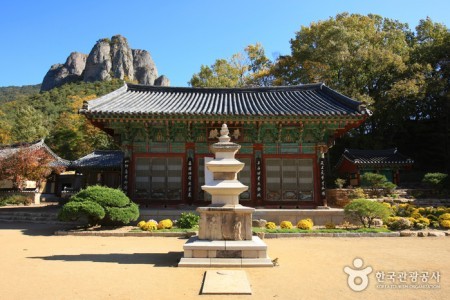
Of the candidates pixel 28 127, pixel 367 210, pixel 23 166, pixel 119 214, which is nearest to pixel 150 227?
pixel 119 214

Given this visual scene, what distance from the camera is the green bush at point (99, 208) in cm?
1252

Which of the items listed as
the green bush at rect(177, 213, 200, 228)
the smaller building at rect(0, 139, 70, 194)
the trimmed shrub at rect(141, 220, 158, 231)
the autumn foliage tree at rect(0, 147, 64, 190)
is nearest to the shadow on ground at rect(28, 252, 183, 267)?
the trimmed shrub at rect(141, 220, 158, 231)

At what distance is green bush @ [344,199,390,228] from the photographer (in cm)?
1327

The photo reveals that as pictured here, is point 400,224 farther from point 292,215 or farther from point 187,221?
point 187,221

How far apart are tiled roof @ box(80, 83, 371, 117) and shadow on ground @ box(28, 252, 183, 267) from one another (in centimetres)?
801

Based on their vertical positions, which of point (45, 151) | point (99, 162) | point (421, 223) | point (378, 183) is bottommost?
point (421, 223)

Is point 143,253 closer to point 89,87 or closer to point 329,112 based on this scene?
point 329,112

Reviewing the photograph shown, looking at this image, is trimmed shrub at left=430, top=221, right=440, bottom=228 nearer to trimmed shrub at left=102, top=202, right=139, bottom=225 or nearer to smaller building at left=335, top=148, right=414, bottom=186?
trimmed shrub at left=102, top=202, right=139, bottom=225

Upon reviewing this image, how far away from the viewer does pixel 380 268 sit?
294 inches

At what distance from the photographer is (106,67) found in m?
93.1

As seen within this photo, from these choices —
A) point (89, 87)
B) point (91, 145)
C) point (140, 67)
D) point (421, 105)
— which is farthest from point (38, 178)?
point (140, 67)

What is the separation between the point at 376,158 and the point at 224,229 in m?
24.8

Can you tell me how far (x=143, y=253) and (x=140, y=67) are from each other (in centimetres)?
10473

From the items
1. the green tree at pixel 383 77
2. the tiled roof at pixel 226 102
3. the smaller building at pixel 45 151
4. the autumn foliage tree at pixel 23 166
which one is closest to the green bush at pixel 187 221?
the tiled roof at pixel 226 102
